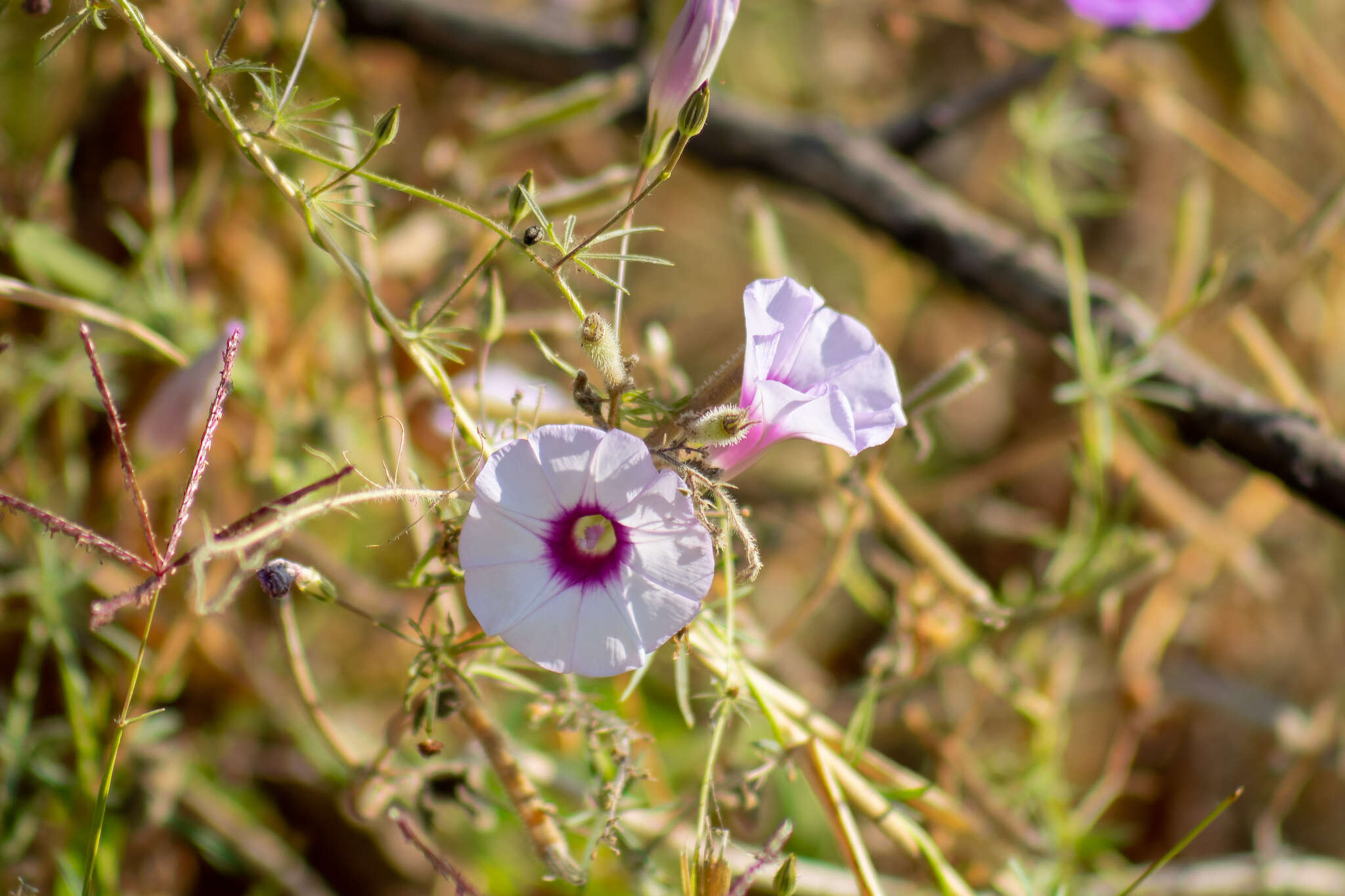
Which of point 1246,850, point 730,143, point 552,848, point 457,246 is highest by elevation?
point 730,143

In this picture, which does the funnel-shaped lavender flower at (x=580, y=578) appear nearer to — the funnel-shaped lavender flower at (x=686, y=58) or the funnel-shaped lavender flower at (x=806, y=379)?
the funnel-shaped lavender flower at (x=806, y=379)

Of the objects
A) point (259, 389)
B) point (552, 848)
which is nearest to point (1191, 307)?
point (552, 848)

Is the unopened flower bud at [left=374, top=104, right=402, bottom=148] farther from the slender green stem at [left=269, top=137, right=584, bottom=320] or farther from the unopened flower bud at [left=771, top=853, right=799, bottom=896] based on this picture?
the unopened flower bud at [left=771, top=853, right=799, bottom=896]

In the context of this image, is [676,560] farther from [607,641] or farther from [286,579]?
[286,579]

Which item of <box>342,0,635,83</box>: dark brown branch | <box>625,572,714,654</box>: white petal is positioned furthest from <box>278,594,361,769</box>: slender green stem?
<box>342,0,635,83</box>: dark brown branch

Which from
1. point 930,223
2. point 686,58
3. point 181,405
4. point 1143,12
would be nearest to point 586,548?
point 686,58

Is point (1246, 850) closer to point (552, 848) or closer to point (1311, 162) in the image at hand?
point (1311, 162)

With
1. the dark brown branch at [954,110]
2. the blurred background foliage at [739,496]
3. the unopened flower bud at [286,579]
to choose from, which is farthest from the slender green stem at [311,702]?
the dark brown branch at [954,110]
